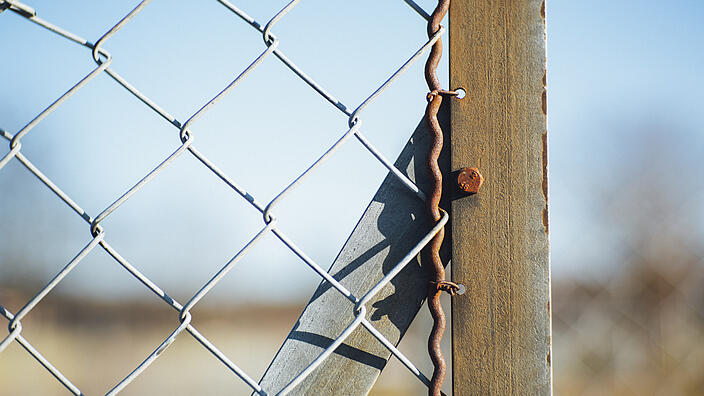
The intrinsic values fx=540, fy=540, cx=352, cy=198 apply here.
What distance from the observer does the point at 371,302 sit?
526 mm

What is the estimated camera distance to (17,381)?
8.38 meters

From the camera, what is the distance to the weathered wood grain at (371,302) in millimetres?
520

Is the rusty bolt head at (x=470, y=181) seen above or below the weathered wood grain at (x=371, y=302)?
above

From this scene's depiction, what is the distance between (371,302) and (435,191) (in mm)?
124

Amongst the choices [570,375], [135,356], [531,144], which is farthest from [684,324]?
[135,356]

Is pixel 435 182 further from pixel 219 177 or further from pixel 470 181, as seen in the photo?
pixel 219 177

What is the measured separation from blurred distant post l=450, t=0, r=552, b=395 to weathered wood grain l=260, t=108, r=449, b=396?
37 millimetres

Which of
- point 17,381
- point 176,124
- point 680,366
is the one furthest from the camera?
point 17,381

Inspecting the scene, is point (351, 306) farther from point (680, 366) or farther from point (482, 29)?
point (680, 366)

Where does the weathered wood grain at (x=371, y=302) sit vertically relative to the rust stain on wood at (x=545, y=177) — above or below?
below

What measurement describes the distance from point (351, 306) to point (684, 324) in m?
3.82

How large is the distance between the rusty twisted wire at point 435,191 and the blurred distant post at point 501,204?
1 centimetres

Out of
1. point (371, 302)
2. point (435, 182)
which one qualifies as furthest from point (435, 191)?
point (371, 302)

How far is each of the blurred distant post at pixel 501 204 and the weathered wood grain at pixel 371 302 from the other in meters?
0.04
